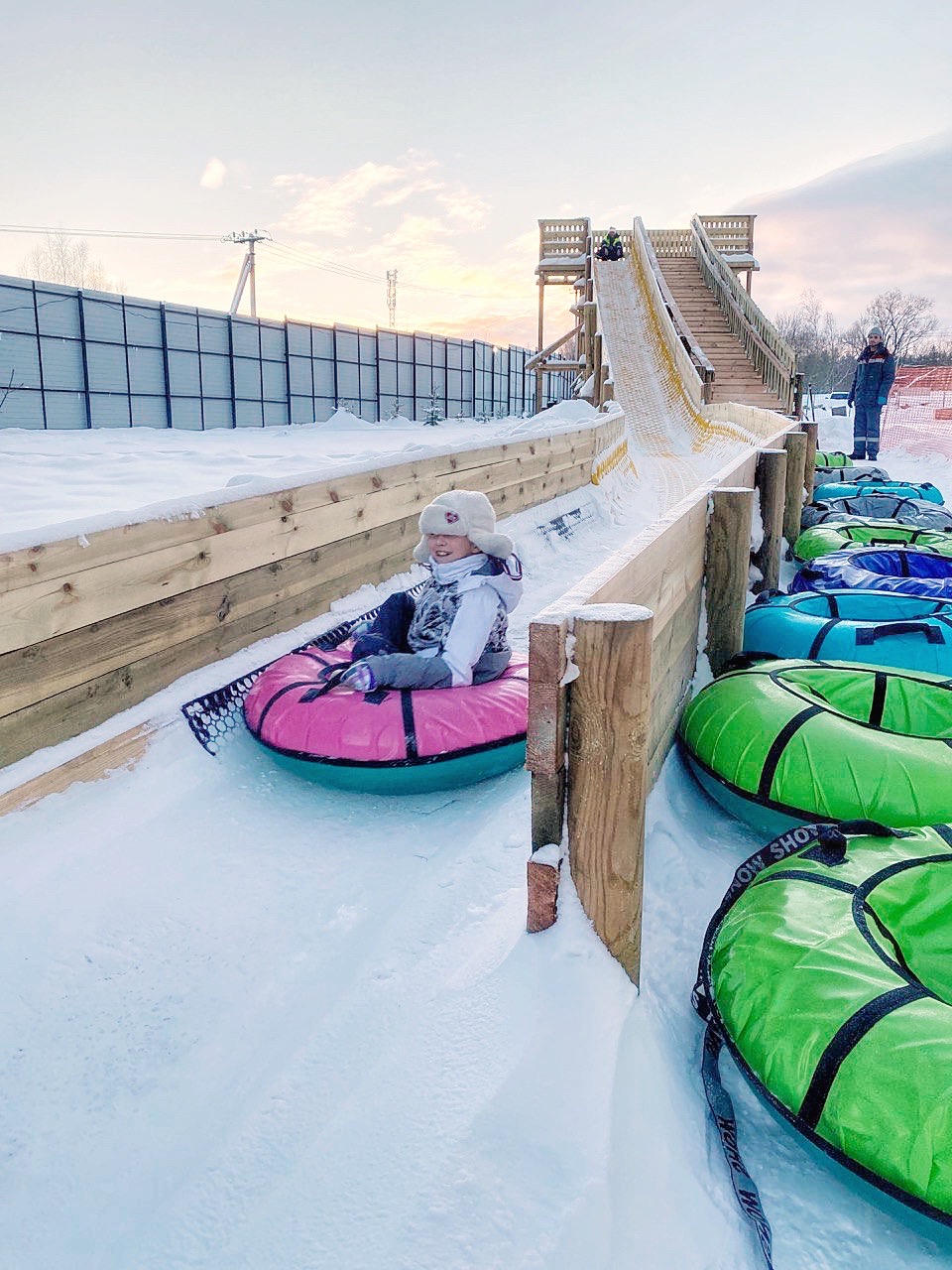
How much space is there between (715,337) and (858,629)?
1645 cm

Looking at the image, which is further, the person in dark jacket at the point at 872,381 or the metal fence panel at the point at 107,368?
the metal fence panel at the point at 107,368

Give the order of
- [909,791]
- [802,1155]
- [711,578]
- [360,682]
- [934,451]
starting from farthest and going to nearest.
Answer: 1. [934,451]
2. [711,578]
3. [360,682]
4. [909,791]
5. [802,1155]

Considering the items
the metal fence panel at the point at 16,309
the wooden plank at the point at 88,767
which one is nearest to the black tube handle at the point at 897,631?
the wooden plank at the point at 88,767

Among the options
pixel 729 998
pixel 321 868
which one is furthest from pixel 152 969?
pixel 729 998

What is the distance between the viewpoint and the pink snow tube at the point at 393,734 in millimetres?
2871

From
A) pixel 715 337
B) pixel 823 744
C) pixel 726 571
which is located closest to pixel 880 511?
pixel 726 571

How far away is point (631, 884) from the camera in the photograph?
1.86 metres

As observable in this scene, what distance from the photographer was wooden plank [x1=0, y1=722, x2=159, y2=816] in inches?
101

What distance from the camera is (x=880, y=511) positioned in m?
7.75

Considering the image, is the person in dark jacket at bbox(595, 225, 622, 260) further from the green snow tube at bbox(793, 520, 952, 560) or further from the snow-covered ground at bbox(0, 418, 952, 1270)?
the snow-covered ground at bbox(0, 418, 952, 1270)

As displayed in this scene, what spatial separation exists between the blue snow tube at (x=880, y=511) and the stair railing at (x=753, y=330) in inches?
320

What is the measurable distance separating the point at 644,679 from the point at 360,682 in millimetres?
1577

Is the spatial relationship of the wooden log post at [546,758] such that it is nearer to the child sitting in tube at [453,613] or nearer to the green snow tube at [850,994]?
the green snow tube at [850,994]

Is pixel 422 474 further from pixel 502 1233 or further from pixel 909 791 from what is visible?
pixel 502 1233
